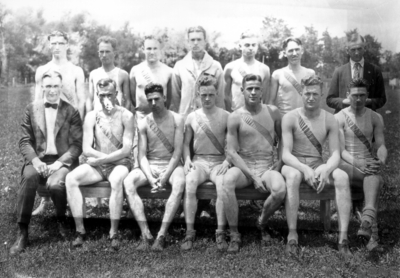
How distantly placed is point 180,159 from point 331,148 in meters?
1.38

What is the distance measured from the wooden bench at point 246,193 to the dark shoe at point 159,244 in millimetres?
397

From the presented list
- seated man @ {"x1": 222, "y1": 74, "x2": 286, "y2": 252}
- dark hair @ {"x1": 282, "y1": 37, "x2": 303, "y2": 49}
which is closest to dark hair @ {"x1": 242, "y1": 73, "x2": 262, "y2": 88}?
seated man @ {"x1": 222, "y1": 74, "x2": 286, "y2": 252}

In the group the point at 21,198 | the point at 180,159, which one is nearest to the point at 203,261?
the point at 180,159

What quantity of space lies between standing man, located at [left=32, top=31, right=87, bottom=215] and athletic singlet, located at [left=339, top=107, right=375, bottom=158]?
2535mm

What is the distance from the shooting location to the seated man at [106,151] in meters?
4.50

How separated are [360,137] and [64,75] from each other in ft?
9.48

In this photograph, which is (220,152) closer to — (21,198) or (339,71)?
(339,71)

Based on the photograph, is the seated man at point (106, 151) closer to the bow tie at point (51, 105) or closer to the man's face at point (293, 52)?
the bow tie at point (51, 105)

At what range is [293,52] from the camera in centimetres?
467

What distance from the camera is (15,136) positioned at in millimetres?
5848

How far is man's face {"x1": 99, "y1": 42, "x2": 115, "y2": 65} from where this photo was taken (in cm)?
477

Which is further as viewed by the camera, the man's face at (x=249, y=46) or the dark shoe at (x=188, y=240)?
the man's face at (x=249, y=46)

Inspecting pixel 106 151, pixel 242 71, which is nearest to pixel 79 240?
pixel 106 151

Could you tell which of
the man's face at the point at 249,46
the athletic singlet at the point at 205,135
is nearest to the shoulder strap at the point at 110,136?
the athletic singlet at the point at 205,135
